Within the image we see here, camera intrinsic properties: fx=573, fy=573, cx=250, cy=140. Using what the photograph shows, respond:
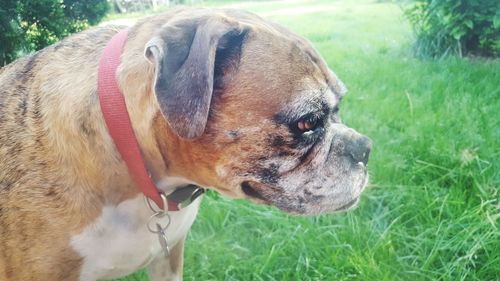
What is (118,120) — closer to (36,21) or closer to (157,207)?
(157,207)

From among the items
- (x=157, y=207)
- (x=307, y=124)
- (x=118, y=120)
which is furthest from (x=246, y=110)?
(x=157, y=207)

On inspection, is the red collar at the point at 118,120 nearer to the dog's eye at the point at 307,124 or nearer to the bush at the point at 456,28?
the dog's eye at the point at 307,124

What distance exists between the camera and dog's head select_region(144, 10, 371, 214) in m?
1.64

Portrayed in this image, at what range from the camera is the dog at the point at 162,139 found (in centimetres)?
176

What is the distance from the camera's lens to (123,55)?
1878mm

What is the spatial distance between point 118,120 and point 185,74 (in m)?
0.33

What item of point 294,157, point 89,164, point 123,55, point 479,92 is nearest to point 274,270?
point 294,157

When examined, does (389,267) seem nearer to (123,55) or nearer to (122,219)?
(122,219)

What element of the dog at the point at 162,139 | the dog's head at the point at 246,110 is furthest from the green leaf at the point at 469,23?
the dog's head at the point at 246,110

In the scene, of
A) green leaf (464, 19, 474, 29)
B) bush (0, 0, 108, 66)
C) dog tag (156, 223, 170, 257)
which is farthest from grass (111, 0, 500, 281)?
bush (0, 0, 108, 66)

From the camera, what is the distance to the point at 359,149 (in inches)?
80.0

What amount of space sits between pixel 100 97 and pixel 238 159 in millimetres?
485

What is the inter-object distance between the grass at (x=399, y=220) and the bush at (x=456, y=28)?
131cm

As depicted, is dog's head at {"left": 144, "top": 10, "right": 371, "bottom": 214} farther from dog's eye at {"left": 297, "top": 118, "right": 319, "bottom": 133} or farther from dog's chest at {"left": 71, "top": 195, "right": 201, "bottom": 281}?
dog's chest at {"left": 71, "top": 195, "right": 201, "bottom": 281}
